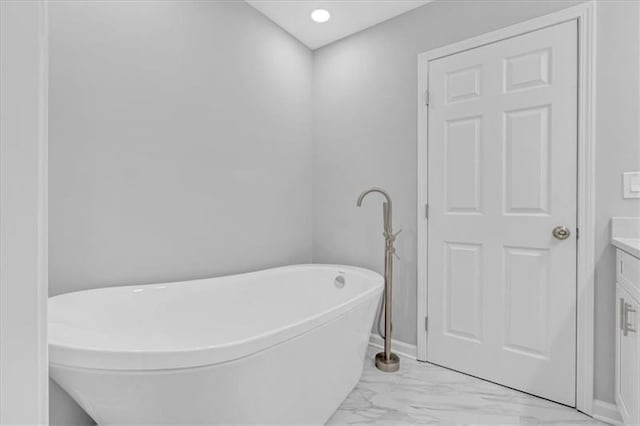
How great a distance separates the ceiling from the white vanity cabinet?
1929mm

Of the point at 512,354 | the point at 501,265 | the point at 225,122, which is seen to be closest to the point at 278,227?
the point at 225,122

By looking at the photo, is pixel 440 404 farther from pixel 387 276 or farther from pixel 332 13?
pixel 332 13

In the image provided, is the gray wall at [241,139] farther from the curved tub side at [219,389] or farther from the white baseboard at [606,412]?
the curved tub side at [219,389]

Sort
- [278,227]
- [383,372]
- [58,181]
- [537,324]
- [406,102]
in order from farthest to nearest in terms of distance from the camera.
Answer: [278,227] < [406,102] < [383,372] < [537,324] < [58,181]

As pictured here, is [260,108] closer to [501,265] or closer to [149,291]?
[149,291]

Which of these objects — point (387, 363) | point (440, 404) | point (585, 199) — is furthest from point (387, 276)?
point (585, 199)

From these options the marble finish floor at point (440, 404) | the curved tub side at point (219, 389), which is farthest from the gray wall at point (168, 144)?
the marble finish floor at point (440, 404)

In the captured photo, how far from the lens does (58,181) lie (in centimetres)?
143

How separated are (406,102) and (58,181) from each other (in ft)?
6.76

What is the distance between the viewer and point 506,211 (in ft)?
6.15

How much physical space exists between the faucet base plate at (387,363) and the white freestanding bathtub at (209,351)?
0.45 metres

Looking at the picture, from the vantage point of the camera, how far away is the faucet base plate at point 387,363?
80.8 inches

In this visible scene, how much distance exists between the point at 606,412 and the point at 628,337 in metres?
0.53

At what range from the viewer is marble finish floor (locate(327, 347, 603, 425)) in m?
1.57
